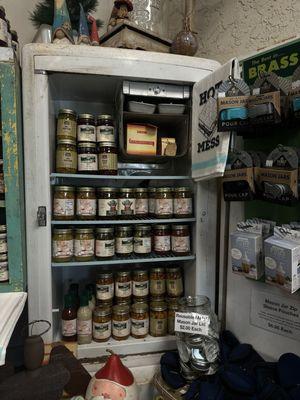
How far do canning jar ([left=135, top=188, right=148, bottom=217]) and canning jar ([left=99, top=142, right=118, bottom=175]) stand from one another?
0.14 m

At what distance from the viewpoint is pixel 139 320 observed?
1.24 m

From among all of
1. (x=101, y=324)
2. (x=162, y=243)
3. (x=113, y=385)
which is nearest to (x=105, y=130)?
(x=162, y=243)

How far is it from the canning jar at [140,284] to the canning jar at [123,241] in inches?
4.6

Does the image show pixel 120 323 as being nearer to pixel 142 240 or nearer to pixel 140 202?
pixel 142 240

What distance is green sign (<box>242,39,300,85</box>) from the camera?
896 millimetres

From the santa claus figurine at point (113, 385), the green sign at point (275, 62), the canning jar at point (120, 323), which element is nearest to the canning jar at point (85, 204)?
the canning jar at point (120, 323)

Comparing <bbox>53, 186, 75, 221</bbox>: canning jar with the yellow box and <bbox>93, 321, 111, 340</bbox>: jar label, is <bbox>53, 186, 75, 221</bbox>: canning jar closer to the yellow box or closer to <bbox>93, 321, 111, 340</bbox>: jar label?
the yellow box

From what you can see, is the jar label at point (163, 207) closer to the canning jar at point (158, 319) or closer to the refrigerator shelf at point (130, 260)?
the refrigerator shelf at point (130, 260)

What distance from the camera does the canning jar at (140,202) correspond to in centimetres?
124

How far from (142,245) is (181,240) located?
0.56 ft

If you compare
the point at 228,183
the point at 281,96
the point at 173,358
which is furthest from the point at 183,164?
the point at 173,358

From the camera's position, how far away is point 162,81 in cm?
114

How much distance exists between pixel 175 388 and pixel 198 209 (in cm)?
67

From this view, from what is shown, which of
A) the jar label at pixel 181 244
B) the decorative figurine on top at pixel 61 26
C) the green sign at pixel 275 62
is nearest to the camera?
the green sign at pixel 275 62
